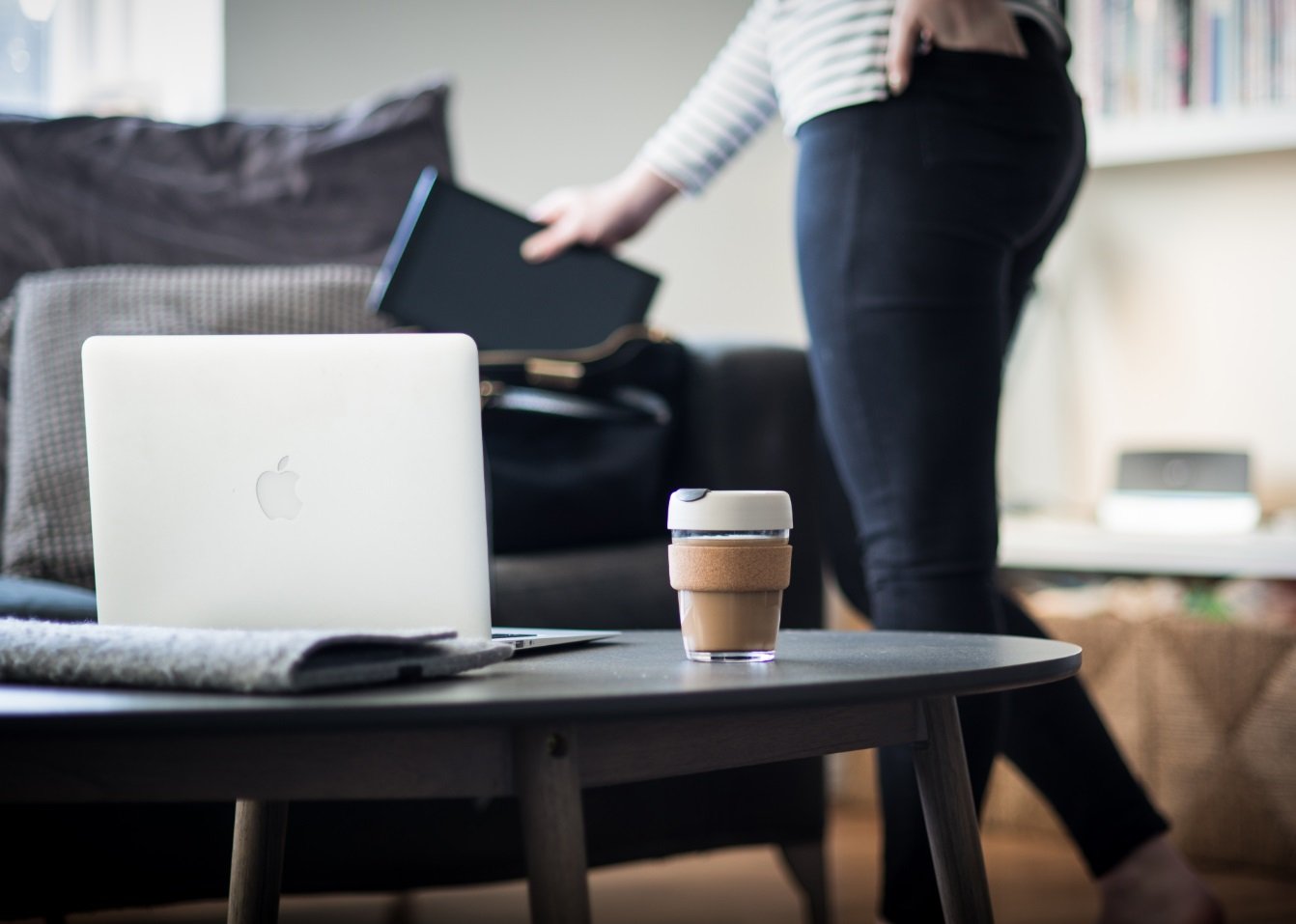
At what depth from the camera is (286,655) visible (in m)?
0.51

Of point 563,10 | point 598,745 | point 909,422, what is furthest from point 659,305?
point 598,745

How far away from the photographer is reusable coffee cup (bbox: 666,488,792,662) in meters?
0.67

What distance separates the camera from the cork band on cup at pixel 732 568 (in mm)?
665

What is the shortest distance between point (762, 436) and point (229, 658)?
1.00 m

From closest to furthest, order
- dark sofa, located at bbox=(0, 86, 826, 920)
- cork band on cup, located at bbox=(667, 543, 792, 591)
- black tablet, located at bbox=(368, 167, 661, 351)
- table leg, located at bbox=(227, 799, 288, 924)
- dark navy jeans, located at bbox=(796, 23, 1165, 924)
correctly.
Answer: cork band on cup, located at bbox=(667, 543, 792, 591) → table leg, located at bbox=(227, 799, 288, 924) → dark navy jeans, located at bbox=(796, 23, 1165, 924) → dark sofa, located at bbox=(0, 86, 826, 920) → black tablet, located at bbox=(368, 167, 661, 351)

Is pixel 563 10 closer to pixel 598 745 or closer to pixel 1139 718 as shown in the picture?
pixel 1139 718

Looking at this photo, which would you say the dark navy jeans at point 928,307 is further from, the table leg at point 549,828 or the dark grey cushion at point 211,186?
the dark grey cushion at point 211,186

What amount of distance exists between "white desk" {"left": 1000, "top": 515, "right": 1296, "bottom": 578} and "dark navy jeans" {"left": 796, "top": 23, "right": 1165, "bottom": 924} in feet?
2.89

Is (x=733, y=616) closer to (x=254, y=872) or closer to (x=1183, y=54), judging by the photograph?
(x=254, y=872)

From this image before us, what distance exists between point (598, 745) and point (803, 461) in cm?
97

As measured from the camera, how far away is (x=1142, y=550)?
2.05 meters

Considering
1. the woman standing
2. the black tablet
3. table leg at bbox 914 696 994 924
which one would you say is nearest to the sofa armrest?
the black tablet

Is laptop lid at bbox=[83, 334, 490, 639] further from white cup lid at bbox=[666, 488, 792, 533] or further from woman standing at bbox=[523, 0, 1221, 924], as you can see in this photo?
woman standing at bbox=[523, 0, 1221, 924]

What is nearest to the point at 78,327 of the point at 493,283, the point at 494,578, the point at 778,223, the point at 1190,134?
the point at 493,283
